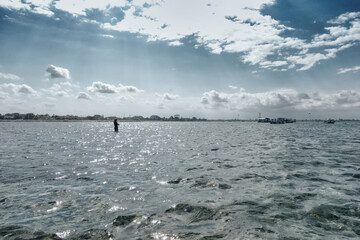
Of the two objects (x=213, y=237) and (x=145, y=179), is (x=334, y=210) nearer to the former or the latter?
(x=213, y=237)

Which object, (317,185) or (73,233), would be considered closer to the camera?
(73,233)

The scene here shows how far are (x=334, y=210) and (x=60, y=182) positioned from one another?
12.8 metres

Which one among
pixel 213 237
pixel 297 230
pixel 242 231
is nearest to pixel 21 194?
pixel 213 237

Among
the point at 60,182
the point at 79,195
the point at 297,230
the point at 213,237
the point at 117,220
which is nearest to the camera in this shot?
the point at 213,237

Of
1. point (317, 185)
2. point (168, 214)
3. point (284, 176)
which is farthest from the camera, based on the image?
point (284, 176)

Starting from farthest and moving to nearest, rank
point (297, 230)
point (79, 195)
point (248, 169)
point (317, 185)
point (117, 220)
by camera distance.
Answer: point (248, 169) < point (317, 185) < point (79, 195) < point (117, 220) < point (297, 230)

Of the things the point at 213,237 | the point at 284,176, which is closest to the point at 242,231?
the point at 213,237

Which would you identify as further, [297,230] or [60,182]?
[60,182]

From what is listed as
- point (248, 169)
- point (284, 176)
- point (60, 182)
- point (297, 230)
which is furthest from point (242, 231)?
point (60, 182)

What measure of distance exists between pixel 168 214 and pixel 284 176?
8.47 meters

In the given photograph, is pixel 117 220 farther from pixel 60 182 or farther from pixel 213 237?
pixel 60 182

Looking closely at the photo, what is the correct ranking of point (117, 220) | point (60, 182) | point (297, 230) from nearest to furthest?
point (297, 230) < point (117, 220) < point (60, 182)

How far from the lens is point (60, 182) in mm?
11680

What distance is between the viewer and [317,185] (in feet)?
35.2
